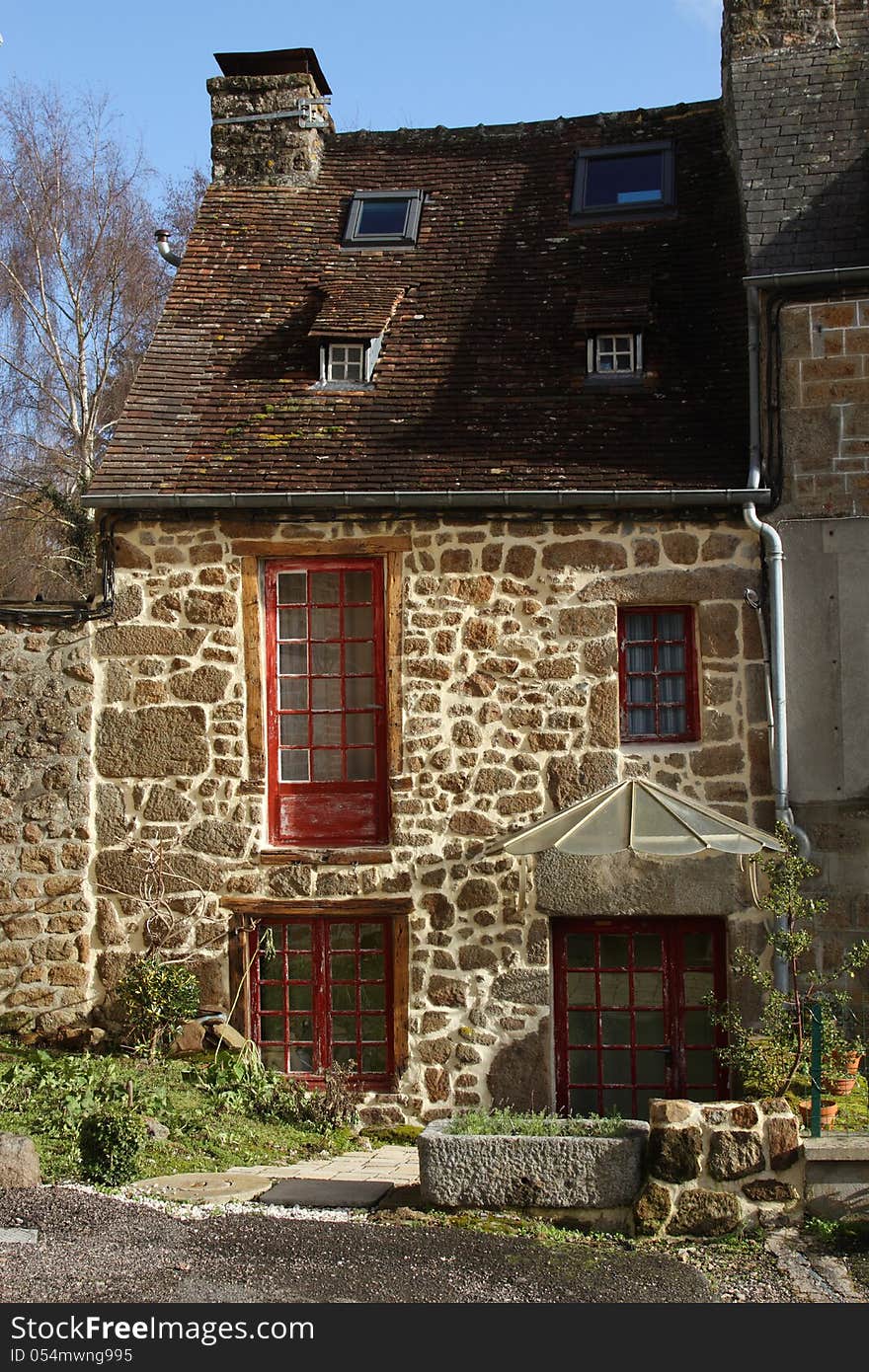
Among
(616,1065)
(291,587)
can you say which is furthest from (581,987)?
(291,587)

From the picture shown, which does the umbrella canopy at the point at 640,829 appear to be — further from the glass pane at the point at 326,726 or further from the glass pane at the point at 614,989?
the glass pane at the point at 326,726

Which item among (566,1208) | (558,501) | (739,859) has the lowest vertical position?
(566,1208)

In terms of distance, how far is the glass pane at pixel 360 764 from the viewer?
10836 millimetres

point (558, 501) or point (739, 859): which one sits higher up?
point (558, 501)

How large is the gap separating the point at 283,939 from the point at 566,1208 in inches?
154

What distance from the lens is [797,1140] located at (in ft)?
23.9

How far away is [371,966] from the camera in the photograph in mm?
10781

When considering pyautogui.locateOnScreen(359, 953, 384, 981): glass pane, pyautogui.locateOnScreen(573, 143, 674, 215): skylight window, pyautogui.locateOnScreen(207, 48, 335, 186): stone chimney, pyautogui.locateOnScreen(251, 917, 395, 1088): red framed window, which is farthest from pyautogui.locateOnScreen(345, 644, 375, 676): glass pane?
pyautogui.locateOnScreen(207, 48, 335, 186): stone chimney

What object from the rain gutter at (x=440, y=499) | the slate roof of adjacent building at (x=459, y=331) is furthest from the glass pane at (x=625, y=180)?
the rain gutter at (x=440, y=499)

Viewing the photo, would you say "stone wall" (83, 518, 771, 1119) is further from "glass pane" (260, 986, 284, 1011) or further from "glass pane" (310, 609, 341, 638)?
"glass pane" (310, 609, 341, 638)

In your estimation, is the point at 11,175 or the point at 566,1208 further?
the point at 11,175

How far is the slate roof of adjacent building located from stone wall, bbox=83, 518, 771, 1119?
50cm
